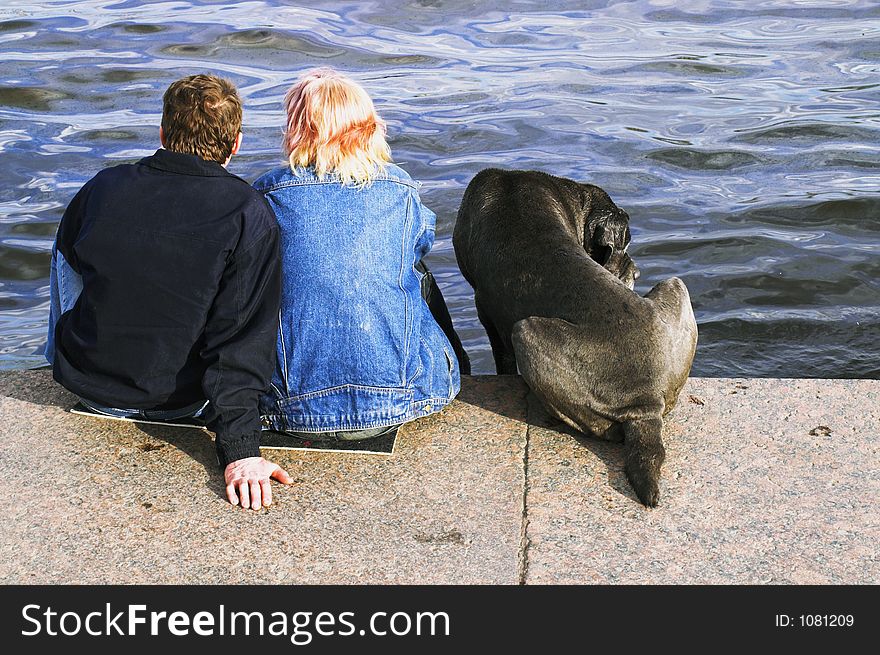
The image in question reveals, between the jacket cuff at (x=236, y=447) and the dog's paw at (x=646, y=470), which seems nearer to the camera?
the dog's paw at (x=646, y=470)

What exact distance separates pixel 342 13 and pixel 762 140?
9.78 m

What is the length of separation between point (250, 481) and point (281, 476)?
0.17 metres

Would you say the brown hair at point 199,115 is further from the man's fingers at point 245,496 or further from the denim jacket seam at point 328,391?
the man's fingers at point 245,496

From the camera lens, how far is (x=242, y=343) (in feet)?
15.2

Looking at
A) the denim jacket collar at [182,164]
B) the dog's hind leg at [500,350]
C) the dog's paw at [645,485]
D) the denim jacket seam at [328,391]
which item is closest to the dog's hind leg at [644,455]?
the dog's paw at [645,485]

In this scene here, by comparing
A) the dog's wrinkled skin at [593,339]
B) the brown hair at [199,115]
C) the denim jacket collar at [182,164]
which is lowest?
the dog's wrinkled skin at [593,339]

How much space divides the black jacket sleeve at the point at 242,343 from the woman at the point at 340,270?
15 centimetres

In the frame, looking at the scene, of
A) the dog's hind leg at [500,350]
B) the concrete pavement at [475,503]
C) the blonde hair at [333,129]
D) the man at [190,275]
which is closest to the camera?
the concrete pavement at [475,503]

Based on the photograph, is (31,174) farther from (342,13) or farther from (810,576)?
(810,576)

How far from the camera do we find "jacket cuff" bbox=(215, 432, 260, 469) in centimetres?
463

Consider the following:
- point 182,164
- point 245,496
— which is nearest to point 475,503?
point 245,496

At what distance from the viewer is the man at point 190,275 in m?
4.50

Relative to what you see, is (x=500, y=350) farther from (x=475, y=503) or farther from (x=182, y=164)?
(x=182, y=164)

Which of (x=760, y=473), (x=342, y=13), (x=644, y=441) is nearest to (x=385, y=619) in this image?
(x=644, y=441)
